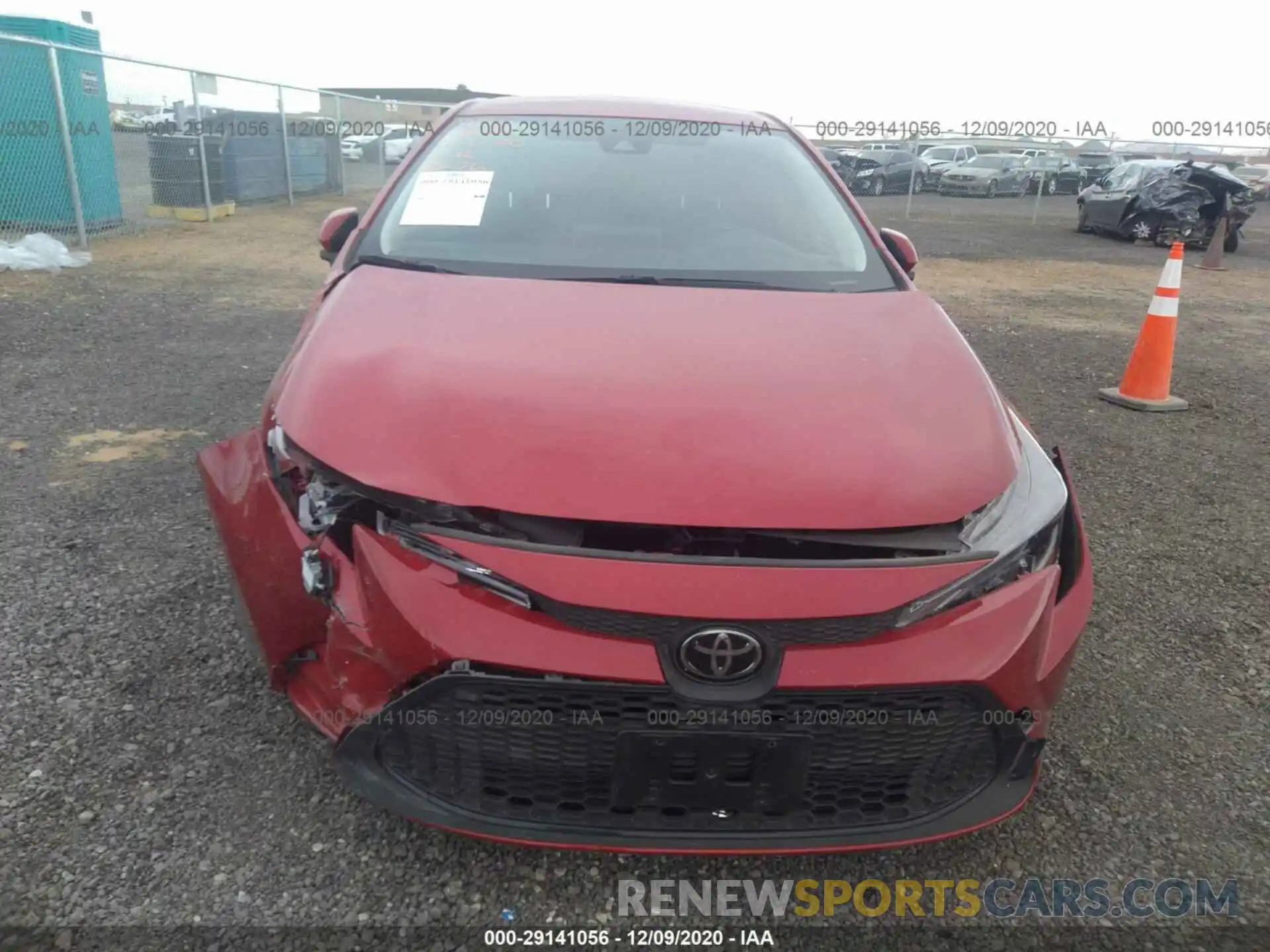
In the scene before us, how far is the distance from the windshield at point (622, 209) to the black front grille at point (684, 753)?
128 cm

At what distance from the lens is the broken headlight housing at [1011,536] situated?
160cm

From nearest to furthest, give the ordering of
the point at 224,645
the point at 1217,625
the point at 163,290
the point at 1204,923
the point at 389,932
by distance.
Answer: the point at 389,932
the point at 1204,923
the point at 224,645
the point at 1217,625
the point at 163,290

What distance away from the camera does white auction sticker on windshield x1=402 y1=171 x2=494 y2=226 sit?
265 cm

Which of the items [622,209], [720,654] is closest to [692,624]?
[720,654]

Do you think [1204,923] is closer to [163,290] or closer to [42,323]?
[42,323]

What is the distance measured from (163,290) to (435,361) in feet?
21.7

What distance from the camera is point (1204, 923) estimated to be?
1808 millimetres

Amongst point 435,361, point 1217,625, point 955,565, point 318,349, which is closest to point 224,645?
point 318,349

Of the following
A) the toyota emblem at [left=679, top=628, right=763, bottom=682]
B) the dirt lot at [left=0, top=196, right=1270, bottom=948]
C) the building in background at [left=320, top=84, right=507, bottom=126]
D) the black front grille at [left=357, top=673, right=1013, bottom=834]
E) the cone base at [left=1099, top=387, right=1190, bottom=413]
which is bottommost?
the dirt lot at [left=0, top=196, right=1270, bottom=948]

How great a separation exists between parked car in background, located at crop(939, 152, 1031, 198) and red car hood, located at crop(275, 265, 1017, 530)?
2452cm

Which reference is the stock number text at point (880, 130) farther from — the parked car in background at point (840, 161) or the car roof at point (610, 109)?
the car roof at point (610, 109)

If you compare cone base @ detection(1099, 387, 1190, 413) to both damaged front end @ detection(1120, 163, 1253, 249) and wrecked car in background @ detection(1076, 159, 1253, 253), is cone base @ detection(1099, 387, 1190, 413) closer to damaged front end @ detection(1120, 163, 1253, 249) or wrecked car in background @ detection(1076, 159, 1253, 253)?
damaged front end @ detection(1120, 163, 1253, 249)

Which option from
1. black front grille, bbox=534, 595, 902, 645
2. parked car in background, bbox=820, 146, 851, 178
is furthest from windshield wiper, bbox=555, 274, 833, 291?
parked car in background, bbox=820, 146, 851, 178

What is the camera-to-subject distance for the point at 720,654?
1.51 m
